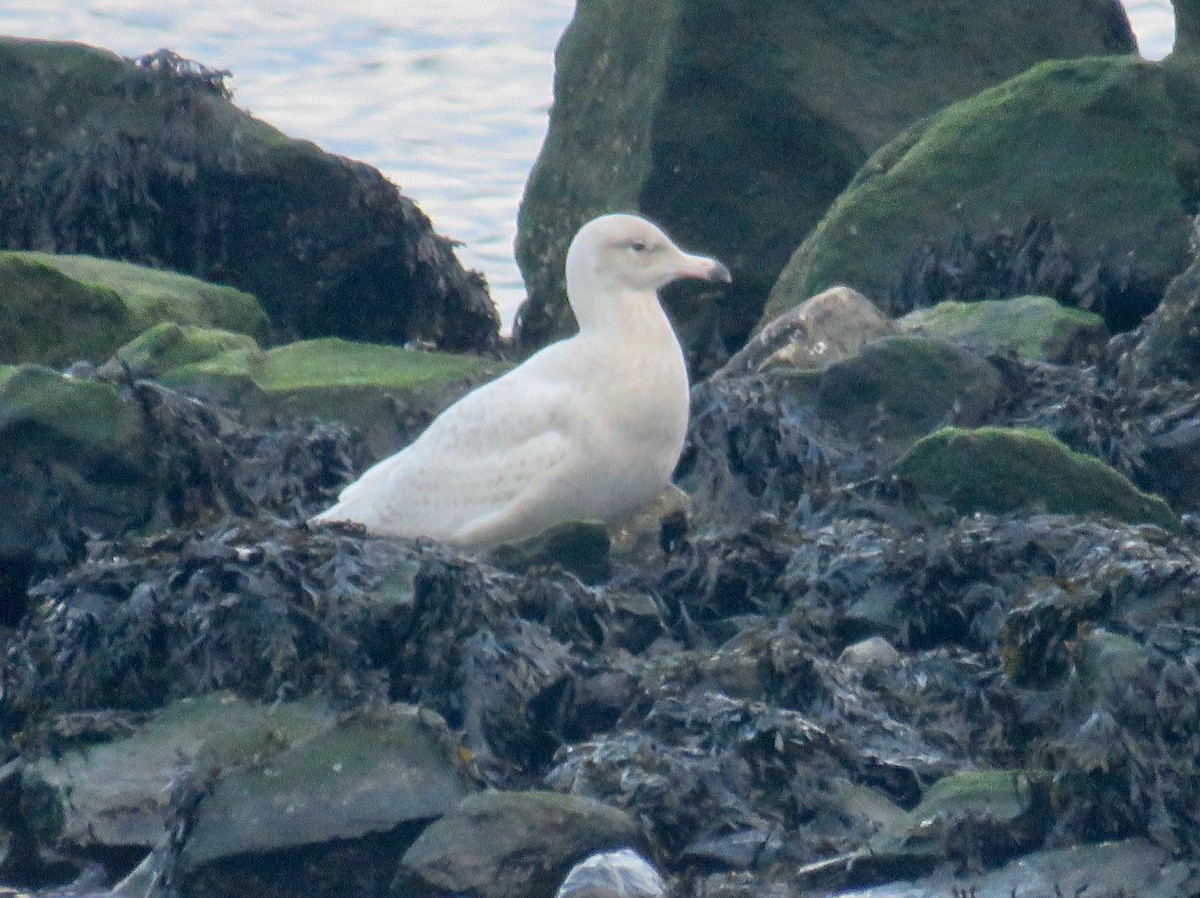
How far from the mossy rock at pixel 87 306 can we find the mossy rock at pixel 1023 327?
3.38 m

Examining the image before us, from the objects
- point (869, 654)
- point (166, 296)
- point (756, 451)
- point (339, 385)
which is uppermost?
point (869, 654)

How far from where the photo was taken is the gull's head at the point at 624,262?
8.43 m

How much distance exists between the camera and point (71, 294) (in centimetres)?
1030

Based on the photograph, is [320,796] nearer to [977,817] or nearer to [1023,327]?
[977,817]

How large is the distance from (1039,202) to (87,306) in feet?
14.5

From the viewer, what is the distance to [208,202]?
12047 mm

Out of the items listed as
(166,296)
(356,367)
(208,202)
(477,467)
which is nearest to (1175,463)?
(477,467)

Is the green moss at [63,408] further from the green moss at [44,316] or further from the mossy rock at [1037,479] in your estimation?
the mossy rock at [1037,479]

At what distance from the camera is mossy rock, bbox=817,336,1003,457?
8547mm

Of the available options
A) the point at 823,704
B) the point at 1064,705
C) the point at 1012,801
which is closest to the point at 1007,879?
the point at 1012,801

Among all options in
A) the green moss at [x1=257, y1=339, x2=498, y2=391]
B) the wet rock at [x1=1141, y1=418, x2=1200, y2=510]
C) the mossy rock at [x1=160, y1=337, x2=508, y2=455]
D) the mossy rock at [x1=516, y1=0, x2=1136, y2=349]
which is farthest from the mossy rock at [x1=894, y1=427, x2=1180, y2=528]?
the mossy rock at [x1=516, y1=0, x2=1136, y2=349]

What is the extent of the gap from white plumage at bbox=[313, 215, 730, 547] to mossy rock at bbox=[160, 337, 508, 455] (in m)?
1.16

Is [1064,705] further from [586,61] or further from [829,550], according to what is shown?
[586,61]

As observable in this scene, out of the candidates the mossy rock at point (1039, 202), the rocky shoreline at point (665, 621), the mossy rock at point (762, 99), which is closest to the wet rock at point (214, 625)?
the rocky shoreline at point (665, 621)
